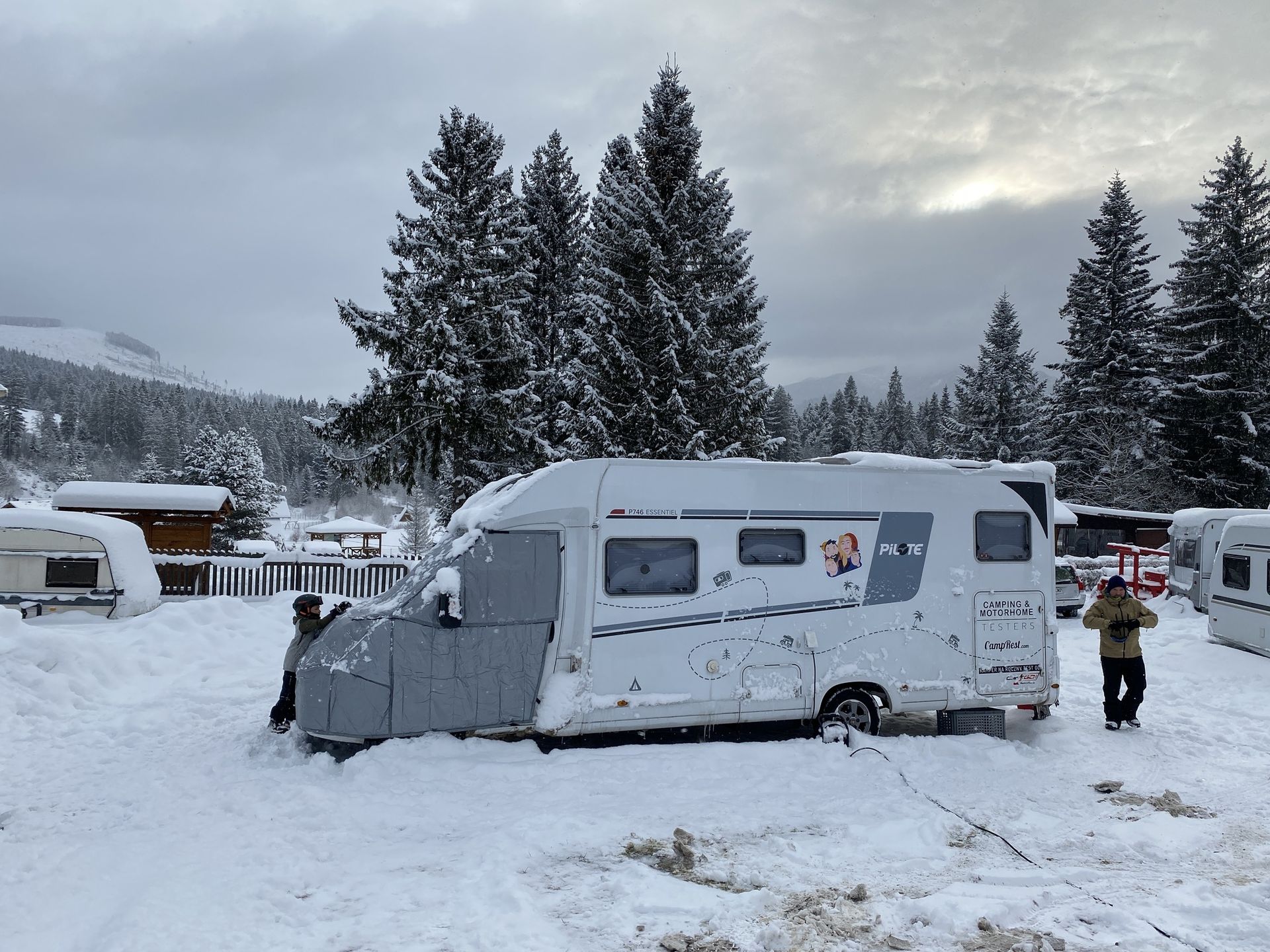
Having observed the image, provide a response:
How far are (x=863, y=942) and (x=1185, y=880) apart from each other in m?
2.44

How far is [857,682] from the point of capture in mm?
7730

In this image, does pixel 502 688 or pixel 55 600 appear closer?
pixel 502 688

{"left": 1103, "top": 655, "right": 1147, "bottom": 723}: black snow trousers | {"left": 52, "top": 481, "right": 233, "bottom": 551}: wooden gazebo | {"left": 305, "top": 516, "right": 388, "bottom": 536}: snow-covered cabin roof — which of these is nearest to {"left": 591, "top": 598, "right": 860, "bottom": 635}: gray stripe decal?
{"left": 1103, "top": 655, "right": 1147, "bottom": 723}: black snow trousers

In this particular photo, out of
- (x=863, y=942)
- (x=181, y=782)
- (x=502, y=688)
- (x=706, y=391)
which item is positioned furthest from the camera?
(x=706, y=391)

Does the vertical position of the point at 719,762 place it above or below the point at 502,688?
below

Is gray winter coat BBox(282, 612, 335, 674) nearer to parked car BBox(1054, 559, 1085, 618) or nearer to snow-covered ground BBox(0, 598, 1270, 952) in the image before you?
snow-covered ground BBox(0, 598, 1270, 952)

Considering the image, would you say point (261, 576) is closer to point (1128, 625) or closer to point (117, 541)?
point (117, 541)

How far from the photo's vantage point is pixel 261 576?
17375 mm

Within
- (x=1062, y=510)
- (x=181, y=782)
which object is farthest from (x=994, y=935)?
(x=1062, y=510)

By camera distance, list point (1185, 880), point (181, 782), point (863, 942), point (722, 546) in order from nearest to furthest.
A: 1. point (863, 942)
2. point (1185, 880)
3. point (181, 782)
4. point (722, 546)

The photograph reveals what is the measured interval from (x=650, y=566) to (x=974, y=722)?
389 cm

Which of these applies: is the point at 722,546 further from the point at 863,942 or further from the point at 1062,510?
the point at 1062,510

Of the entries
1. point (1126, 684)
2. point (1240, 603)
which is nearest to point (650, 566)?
point (1126, 684)

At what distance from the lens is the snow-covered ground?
4.38 meters
